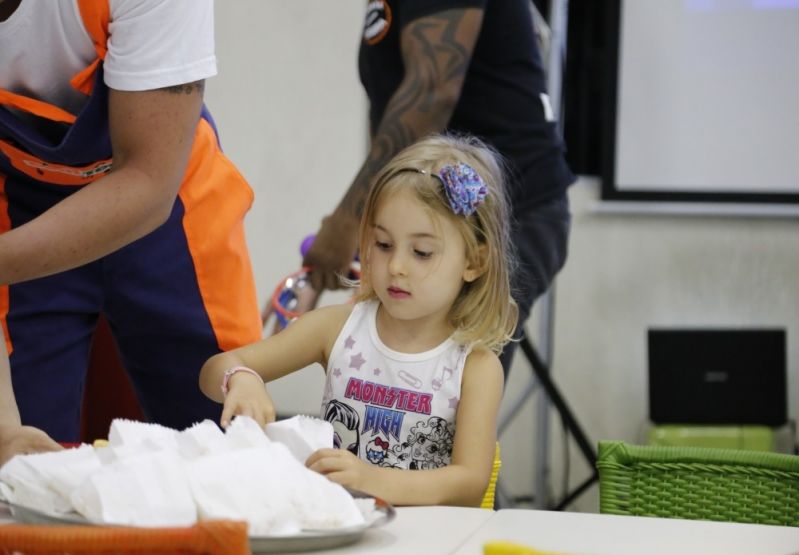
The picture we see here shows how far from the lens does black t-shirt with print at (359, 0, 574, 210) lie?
6.68 feet

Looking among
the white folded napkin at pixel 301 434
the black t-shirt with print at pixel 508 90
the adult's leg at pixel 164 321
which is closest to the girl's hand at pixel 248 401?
the white folded napkin at pixel 301 434

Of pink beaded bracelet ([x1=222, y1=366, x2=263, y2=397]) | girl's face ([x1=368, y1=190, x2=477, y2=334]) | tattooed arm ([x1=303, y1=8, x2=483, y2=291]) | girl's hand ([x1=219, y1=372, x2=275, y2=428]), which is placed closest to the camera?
girl's hand ([x1=219, y1=372, x2=275, y2=428])

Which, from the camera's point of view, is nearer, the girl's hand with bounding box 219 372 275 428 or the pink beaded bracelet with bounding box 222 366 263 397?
the girl's hand with bounding box 219 372 275 428

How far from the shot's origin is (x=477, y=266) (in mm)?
1498

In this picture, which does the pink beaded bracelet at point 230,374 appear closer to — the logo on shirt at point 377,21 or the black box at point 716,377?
the logo on shirt at point 377,21

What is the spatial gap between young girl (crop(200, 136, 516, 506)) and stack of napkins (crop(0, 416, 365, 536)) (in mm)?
440

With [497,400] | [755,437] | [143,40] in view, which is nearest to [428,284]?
[497,400]

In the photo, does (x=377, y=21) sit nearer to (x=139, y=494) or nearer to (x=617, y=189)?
(x=139, y=494)

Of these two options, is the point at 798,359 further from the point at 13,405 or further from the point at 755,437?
the point at 13,405

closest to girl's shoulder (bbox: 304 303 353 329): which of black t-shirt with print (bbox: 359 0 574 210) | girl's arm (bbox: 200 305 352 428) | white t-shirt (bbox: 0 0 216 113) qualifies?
girl's arm (bbox: 200 305 352 428)

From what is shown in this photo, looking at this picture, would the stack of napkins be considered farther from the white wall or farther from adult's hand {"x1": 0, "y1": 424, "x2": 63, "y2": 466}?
the white wall

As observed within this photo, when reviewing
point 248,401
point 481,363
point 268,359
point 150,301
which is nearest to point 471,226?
point 481,363

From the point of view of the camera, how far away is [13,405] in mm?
1265

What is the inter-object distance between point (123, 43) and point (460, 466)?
0.66m
